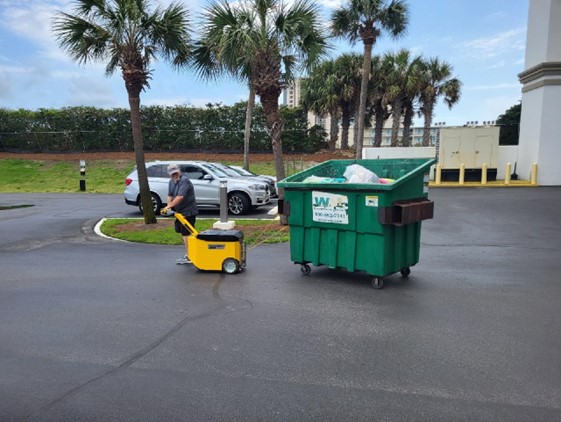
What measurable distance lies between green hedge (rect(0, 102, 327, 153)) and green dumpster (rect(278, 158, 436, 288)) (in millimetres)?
26946

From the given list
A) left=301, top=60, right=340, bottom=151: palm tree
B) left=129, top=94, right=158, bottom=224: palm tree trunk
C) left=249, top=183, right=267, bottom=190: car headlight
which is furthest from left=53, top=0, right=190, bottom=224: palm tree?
left=301, top=60, right=340, bottom=151: palm tree

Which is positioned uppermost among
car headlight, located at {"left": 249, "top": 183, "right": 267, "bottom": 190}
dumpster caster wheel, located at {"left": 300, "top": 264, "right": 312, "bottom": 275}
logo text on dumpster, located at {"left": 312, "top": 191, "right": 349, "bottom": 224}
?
logo text on dumpster, located at {"left": 312, "top": 191, "right": 349, "bottom": 224}

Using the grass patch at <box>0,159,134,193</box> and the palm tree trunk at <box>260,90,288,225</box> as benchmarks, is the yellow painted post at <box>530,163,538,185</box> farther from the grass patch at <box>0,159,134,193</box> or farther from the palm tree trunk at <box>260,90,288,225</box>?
the grass patch at <box>0,159,134,193</box>

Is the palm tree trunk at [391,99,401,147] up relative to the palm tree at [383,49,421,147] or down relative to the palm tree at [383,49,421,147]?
down

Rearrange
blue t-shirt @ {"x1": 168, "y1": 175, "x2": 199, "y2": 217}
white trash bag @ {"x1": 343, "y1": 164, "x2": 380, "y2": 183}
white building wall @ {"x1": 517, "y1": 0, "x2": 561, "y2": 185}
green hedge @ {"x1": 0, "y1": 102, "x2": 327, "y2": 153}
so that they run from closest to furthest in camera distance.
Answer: white trash bag @ {"x1": 343, "y1": 164, "x2": 380, "y2": 183}
blue t-shirt @ {"x1": 168, "y1": 175, "x2": 199, "y2": 217}
white building wall @ {"x1": 517, "y1": 0, "x2": 561, "y2": 185}
green hedge @ {"x1": 0, "y1": 102, "x2": 327, "y2": 153}

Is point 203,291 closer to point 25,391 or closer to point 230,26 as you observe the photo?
point 25,391

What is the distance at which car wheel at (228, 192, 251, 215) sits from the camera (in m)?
14.5

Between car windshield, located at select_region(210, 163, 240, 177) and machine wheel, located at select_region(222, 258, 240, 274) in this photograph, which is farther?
car windshield, located at select_region(210, 163, 240, 177)

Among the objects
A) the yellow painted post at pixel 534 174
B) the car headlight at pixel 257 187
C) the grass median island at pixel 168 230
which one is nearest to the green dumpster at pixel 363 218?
the grass median island at pixel 168 230

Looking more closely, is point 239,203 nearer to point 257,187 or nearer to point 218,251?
point 257,187

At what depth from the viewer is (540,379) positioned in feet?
12.3

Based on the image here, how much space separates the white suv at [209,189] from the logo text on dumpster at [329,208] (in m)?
7.73

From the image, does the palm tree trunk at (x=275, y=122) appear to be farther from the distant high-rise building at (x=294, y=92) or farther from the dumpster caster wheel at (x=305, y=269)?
the dumpster caster wheel at (x=305, y=269)

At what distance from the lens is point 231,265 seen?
283 inches
